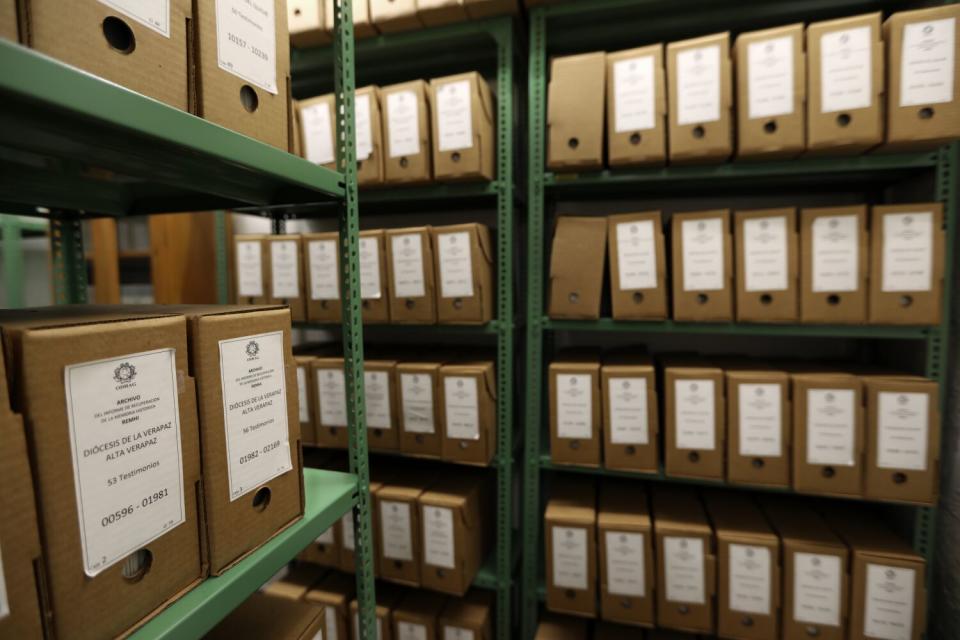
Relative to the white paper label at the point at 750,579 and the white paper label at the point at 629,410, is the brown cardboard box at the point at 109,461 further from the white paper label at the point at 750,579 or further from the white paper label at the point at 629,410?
the white paper label at the point at 750,579

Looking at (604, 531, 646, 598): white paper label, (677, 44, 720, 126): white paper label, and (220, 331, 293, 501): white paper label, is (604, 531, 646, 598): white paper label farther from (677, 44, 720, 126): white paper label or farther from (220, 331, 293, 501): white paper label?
(677, 44, 720, 126): white paper label

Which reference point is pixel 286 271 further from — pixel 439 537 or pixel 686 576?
pixel 686 576

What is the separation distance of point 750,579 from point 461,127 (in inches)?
57.8

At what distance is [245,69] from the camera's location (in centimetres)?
58

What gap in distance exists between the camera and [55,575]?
0.38m

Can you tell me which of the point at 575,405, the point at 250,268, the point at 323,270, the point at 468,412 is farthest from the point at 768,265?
the point at 250,268

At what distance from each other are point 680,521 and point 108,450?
1.31 m

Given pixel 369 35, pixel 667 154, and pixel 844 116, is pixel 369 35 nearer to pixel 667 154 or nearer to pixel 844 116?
pixel 667 154

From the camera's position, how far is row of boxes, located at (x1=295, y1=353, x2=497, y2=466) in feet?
4.33

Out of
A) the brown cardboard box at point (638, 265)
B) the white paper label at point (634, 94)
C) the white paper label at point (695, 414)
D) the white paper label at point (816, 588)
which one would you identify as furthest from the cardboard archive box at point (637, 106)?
the white paper label at point (816, 588)

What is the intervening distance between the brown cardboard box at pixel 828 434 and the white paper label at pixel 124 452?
1.32 metres

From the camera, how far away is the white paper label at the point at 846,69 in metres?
1.02

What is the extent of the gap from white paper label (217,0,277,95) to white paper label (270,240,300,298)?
0.88 m

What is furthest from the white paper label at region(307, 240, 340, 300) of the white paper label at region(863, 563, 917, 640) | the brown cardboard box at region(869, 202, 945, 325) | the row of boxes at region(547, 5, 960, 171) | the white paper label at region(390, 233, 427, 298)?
the white paper label at region(863, 563, 917, 640)
